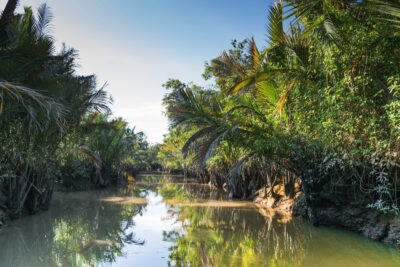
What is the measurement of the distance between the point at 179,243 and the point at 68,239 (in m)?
2.44

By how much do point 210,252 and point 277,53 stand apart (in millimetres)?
4737

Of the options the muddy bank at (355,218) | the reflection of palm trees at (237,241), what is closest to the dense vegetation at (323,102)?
the muddy bank at (355,218)

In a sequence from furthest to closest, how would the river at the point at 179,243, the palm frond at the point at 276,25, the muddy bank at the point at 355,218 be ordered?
1. the palm frond at the point at 276,25
2. the muddy bank at the point at 355,218
3. the river at the point at 179,243

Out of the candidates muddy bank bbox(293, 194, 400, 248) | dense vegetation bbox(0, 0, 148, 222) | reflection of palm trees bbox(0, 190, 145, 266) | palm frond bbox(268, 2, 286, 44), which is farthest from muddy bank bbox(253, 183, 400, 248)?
dense vegetation bbox(0, 0, 148, 222)

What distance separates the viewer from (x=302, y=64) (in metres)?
7.04

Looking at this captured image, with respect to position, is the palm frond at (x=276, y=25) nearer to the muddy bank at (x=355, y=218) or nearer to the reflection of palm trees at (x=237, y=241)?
the muddy bank at (x=355, y=218)

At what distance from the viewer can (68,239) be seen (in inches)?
258

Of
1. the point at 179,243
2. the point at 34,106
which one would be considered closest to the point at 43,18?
the point at 34,106

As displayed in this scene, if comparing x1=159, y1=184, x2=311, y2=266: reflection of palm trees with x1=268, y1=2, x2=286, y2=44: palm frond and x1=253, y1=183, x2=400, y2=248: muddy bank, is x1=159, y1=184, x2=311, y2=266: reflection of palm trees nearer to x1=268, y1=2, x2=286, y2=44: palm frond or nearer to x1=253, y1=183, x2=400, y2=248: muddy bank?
x1=253, y1=183, x2=400, y2=248: muddy bank

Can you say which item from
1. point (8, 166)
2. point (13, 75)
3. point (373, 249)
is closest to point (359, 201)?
point (373, 249)

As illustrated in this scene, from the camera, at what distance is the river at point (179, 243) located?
507 centimetres

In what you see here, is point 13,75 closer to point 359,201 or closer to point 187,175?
point 359,201

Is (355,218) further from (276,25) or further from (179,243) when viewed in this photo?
(276,25)

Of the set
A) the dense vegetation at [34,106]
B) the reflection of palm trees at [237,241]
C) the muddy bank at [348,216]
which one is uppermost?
the dense vegetation at [34,106]
